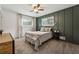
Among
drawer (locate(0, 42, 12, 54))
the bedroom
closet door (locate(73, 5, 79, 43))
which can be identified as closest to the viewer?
drawer (locate(0, 42, 12, 54))

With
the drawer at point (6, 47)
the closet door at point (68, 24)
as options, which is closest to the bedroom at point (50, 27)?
the closet door at point (68, 24)

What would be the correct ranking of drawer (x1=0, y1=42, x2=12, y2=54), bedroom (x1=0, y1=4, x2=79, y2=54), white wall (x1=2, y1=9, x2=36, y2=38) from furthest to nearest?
1. bedroom (x1=0, y1=4, x2=79, y2=54)
2. white wall (x1=2, y1=9, x2=36, y2=38)
3. drawer (x1=0, y1=42, x2=12, y2=54)

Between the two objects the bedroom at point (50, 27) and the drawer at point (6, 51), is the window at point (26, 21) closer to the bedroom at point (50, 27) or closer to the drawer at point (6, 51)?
the bedroom at point (50, 27)

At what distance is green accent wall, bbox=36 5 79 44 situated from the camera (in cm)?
170

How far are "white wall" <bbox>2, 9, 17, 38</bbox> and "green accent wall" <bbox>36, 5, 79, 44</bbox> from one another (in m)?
0.53

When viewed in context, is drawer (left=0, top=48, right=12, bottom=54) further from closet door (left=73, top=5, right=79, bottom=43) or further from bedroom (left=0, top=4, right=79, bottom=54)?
closet door (left=73, top=5, right=79, bottom=43)

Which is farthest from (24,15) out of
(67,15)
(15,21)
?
(67,15)

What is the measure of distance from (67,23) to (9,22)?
1.33 meters

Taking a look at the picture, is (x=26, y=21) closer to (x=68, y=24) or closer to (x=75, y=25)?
(x=68, y=24)

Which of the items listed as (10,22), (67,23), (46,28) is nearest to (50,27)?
(46,28)

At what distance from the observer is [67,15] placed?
1766 millimetres

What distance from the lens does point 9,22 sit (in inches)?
53.1

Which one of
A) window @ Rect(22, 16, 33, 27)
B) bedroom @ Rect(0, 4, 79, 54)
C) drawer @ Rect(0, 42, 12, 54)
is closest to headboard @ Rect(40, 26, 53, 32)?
bedroom @ Rect(0, 4, 79, 54)

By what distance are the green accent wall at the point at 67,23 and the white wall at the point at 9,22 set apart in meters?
0.53
